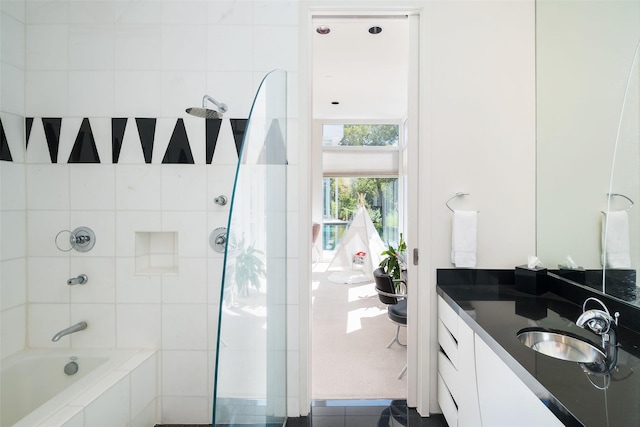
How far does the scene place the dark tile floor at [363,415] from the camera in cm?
176

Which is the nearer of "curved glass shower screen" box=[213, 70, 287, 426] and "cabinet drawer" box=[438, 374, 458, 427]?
"curved glass shower screen" box=[213, 70, 287, 426]

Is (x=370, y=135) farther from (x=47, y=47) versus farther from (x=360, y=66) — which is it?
(x=47, y=47)

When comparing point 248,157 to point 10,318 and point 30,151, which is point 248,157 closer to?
point 30,151

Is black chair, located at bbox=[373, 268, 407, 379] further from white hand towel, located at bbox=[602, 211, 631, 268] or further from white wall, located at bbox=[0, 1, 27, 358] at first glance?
white wall, located at bbox=[0, 1, 27, 358]

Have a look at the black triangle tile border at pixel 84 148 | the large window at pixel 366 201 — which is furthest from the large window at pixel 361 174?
the black triangle tile border at pixel 84 148

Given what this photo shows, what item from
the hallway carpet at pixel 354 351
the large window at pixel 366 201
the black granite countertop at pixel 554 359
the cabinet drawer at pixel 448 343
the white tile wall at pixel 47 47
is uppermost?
the white tile wall at pixel 47 47

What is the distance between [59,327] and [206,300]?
2.79 ft

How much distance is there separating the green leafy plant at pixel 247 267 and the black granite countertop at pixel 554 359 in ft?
2.93

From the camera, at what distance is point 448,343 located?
1.65 meters

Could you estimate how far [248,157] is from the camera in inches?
42.4

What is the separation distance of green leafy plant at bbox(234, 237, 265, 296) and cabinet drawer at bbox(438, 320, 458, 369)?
1034mm

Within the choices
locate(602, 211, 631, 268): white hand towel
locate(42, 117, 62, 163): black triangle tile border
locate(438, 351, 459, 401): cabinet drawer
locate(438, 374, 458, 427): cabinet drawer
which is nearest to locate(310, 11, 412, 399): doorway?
locate(438, 374, 458, 427): cabinet drawer

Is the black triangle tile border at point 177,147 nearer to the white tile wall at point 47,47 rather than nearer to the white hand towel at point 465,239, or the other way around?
the white tile wall at point 47,47

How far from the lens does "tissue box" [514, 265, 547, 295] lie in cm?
167
